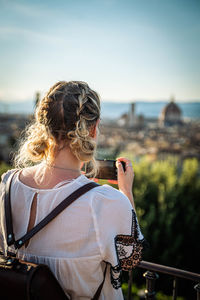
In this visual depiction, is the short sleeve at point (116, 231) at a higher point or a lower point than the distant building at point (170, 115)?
lower

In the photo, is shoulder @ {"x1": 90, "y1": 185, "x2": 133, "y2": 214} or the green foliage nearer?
shoulder @ {"x1": 90, "y1": 185, "x2": 133, "y2": 214}

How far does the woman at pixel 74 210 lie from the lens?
0.95 m

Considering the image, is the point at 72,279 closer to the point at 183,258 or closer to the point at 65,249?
the point at 65,249

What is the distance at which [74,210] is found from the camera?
3.08ft

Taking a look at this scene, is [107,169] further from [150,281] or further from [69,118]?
[150,281]

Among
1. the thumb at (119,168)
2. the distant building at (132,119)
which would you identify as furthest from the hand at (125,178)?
the distant building at (132,119)

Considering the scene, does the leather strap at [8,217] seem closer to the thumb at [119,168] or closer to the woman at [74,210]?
the woman at [74,210]

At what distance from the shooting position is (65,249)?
38.5 inches

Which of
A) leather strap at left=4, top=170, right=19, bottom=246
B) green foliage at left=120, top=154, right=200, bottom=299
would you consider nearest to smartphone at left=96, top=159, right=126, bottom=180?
leather strap at left=4, top=170, right=19, bottom=246

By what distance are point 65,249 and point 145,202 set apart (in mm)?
5292

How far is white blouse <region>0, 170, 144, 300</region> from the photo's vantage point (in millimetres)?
943

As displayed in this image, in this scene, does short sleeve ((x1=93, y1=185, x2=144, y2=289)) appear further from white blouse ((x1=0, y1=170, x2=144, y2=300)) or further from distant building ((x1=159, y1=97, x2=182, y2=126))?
distant building ((x1=159, y1=97, x2=182, y2=126))

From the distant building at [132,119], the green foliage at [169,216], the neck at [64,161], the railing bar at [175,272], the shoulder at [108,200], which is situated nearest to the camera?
the shoulder at [108,200]

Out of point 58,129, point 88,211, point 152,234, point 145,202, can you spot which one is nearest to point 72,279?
point 88,211
